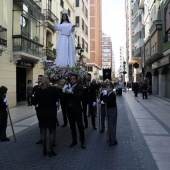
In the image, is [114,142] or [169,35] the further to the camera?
[169,35]

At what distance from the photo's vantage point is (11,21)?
17109 millimetres

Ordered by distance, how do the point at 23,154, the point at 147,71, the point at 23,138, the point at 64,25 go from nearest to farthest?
the point at 23,154
the point at 23,138
the point at 64,25
the point at 147,71

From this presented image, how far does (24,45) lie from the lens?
58.7ft

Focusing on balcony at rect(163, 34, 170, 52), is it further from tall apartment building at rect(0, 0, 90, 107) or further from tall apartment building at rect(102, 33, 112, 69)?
tall apartment building at rect(102, 33, 112, 69)

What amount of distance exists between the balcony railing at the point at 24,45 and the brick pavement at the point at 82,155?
1062 cm

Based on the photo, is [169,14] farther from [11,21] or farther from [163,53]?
[11,21]

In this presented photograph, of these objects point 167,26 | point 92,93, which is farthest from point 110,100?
point 167,26

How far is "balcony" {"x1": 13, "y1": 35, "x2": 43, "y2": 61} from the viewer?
17292 mm

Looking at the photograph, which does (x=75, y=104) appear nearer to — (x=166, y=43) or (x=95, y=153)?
A: (x=95, y=153)

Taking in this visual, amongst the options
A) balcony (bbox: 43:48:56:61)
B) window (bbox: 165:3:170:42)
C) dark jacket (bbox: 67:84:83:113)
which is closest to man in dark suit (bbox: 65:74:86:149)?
dark jacket (bbox: 67:84:83:113)

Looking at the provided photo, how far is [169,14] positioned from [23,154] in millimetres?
18044

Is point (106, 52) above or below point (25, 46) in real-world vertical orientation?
above

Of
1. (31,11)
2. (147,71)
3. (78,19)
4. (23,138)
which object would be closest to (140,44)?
(147,71)

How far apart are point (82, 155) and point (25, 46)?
13651mm
